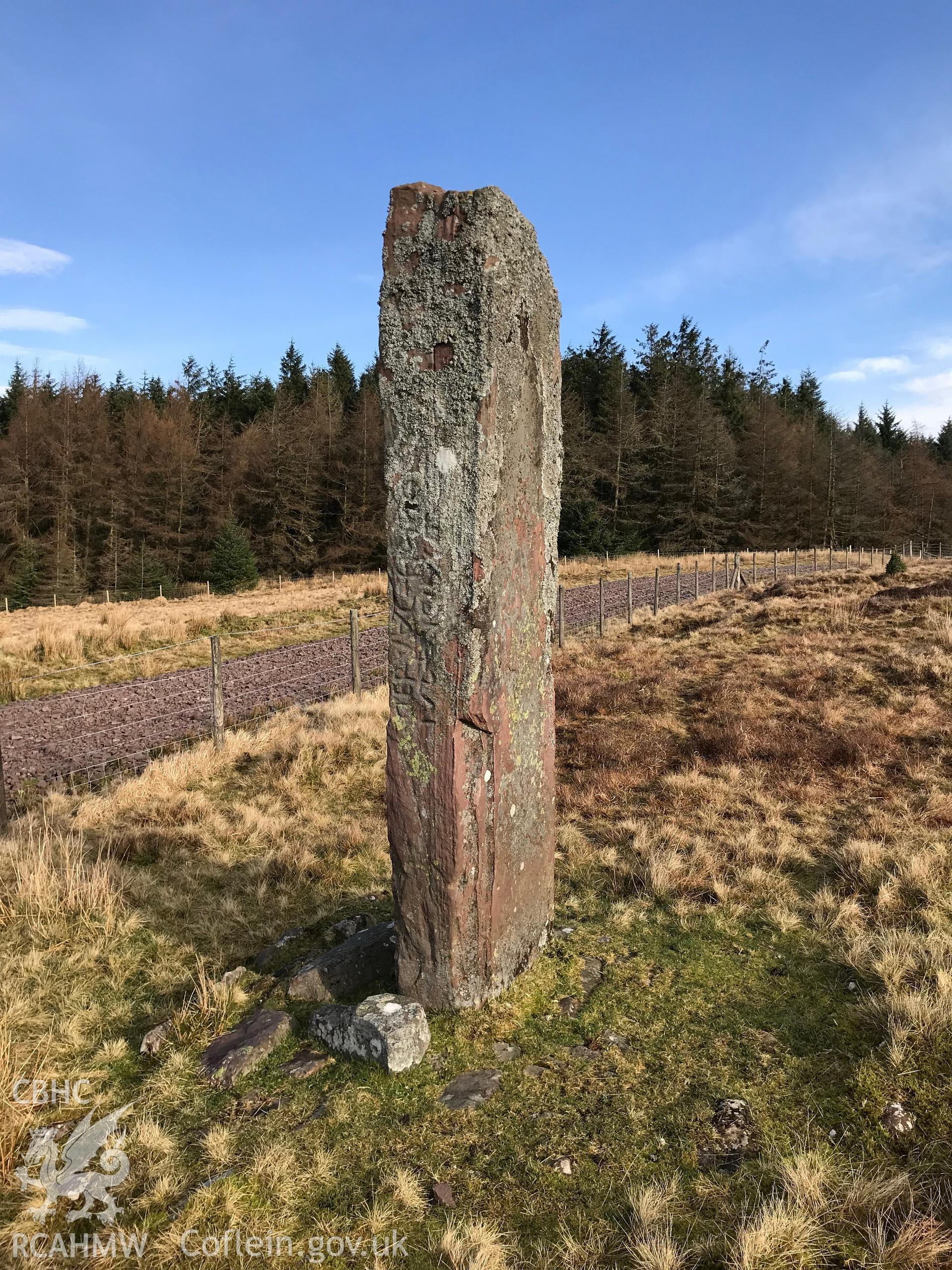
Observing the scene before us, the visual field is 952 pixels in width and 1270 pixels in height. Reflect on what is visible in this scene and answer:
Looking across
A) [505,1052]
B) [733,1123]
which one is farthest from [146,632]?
[733,1123]

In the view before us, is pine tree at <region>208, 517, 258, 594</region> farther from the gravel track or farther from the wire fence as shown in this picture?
the gravel track

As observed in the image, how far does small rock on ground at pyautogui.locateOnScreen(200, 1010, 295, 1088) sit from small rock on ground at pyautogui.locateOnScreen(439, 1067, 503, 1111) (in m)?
0.84

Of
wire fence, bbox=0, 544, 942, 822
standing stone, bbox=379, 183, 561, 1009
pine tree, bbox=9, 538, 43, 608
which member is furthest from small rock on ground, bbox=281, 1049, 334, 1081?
pine tree, bbox=9, 538, 43, 608

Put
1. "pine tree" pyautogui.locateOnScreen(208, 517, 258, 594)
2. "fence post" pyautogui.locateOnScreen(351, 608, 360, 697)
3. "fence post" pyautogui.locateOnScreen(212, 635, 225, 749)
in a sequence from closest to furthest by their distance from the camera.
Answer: "fence post" pyautogui.locateOnScreen(212, 635, 225, 749) < "fence post" pyautogui.locateOnScreen(351, 608, 360, 697) < "pine tree" pyautogui.locateOnScreen(208, 517, 258, 594)

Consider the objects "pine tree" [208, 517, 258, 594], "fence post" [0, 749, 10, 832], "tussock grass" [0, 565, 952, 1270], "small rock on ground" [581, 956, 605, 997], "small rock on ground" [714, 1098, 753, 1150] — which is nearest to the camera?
"tussock grass" [0, 565, 952, 1270]

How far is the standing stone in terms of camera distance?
10.3ft

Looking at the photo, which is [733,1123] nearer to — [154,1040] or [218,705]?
[154,1040]

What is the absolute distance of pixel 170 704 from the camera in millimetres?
10984

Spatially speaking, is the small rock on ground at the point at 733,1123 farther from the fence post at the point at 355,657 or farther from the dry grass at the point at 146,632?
the fence post at the point at 355,657

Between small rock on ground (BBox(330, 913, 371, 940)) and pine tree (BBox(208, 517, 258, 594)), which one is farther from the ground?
pine tree (BBox(208, 517, 258, 594))

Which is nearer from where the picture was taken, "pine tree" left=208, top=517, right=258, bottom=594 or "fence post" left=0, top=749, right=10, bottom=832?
"fence post" left=0, top=749, right=10, bottom=832

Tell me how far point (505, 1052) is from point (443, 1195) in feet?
2.59

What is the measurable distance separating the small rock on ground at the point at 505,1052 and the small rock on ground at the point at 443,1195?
674 millimetres

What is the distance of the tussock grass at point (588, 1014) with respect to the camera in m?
2.34
